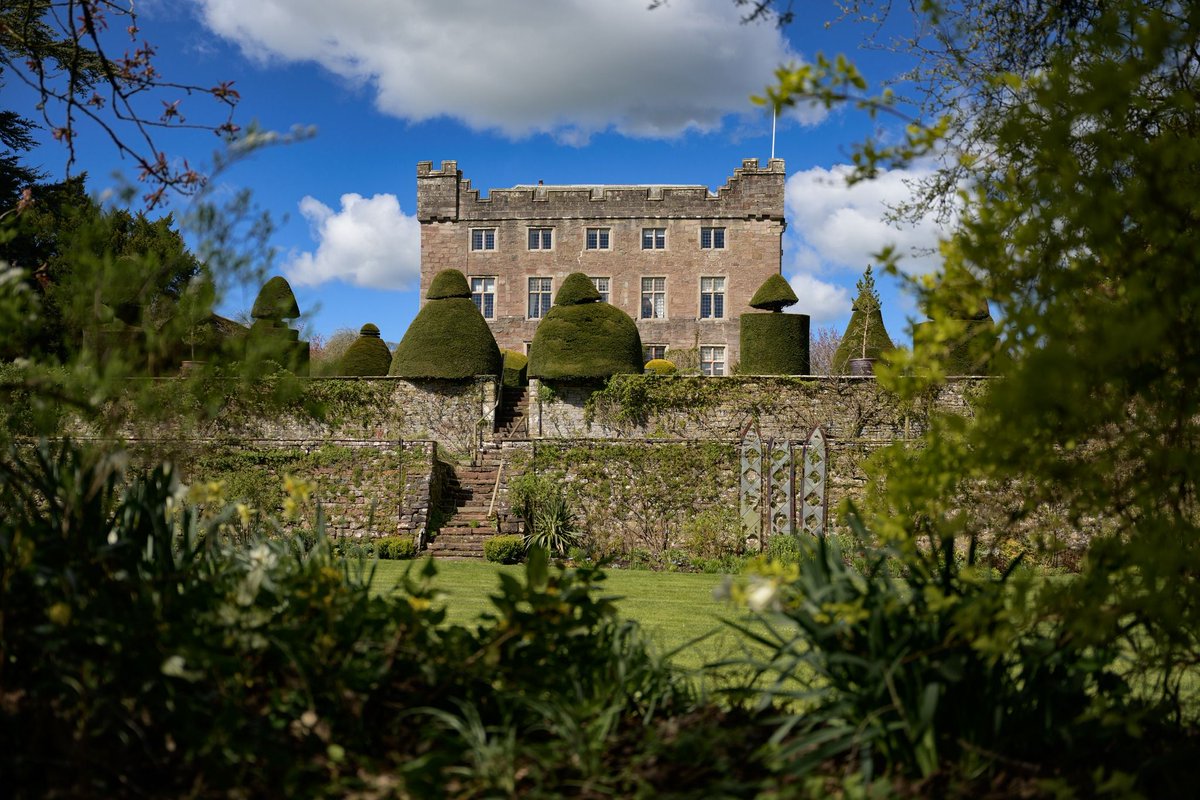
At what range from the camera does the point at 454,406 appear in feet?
65.0

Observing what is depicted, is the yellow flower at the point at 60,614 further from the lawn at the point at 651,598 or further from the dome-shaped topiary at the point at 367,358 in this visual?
the dome-shaped topiary at the point at 367,358

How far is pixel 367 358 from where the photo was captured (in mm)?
23125

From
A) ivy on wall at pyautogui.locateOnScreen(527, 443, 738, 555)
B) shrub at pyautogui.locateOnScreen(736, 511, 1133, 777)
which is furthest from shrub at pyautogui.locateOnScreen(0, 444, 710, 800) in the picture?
ivy on wall at pyautogui.locateOnScreen(527, 443, 738, 555)

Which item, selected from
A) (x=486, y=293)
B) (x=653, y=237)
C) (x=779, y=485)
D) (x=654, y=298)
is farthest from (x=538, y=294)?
(x=779, y=485)

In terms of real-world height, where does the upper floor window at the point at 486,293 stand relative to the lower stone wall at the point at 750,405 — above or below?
above

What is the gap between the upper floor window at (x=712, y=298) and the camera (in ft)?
108

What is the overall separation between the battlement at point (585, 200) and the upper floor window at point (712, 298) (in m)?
2.28

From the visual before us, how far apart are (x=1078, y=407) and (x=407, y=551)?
12308 mm

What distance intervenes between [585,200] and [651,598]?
24.7m

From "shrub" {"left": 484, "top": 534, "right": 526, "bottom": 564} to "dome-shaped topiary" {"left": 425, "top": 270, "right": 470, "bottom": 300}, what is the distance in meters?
10.0

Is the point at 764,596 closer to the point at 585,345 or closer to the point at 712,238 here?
the point at 585,345

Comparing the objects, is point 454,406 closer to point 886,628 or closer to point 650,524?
point 650,524

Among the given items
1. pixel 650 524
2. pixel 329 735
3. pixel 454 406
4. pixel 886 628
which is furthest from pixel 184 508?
pixel 454 406

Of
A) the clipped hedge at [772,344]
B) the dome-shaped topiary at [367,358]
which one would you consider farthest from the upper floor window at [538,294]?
the clipped hedge at [772,344]
